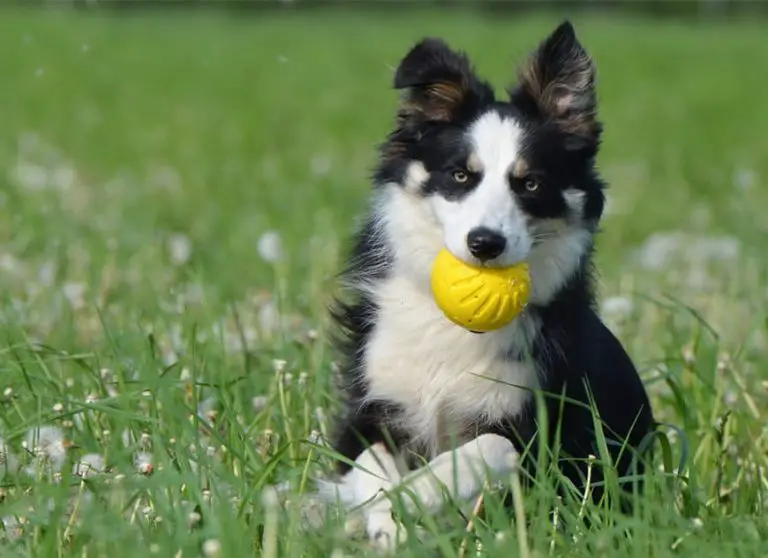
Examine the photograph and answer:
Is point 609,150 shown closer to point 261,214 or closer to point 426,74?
point 261,214

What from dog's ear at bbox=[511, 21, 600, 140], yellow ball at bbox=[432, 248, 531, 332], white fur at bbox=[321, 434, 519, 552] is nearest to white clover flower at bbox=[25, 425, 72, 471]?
white fur at bbox=[321, 434, 519, 552]

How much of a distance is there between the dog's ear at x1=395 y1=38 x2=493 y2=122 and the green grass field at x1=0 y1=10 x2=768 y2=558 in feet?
1.44

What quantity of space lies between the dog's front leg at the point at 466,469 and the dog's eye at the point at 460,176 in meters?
0.67

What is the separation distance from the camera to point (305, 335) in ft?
16.6

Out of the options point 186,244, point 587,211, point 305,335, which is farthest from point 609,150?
point 587,211

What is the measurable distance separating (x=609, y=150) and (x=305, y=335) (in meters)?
7.95

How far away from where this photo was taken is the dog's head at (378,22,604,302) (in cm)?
383

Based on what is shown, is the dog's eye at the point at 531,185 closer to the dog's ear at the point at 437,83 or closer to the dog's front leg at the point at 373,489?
the dog's ear at the point at 437,83

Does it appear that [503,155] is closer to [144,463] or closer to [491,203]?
[491,203]

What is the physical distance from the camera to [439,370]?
3.97 meters

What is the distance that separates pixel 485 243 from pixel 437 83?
640 millimetres

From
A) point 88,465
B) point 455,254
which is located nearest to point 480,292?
point 455,254

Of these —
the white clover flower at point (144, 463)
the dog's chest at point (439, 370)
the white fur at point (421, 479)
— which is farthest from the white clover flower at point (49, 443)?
the dog's chest at point (439, 370)

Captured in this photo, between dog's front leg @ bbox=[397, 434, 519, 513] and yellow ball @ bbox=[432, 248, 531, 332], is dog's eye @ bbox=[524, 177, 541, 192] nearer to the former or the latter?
yellow ball @ bbox=[432, 248, 531, 332]
